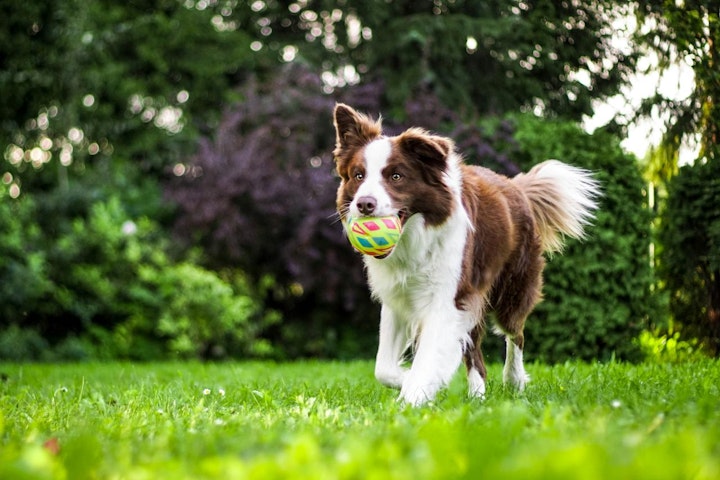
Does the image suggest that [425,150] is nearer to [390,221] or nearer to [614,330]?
[390,221]

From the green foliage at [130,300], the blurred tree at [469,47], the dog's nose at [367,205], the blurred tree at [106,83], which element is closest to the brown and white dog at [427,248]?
the dog's nose at [367,205]

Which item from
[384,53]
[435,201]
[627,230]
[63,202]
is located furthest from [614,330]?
[63,202]

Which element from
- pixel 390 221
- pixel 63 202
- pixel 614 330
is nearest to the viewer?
pixel 390 221

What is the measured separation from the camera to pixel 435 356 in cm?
414

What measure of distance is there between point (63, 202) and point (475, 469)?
10908mm

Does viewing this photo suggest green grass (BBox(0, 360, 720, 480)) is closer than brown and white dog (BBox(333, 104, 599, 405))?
Yes

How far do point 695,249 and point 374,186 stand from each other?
11.3 ft

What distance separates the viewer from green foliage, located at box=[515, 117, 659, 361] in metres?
7.57

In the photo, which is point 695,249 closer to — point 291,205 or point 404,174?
point 404,174

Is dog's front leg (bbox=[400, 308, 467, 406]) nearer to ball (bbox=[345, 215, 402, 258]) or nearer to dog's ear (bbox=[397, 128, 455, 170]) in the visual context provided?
ball (bbox=[345, 215, 402, 258])

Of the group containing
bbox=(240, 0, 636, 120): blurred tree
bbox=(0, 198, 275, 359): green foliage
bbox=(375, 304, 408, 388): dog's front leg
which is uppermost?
bbox=(240, 0, 636, 120): blurred tree

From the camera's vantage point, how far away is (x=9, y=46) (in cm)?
1348

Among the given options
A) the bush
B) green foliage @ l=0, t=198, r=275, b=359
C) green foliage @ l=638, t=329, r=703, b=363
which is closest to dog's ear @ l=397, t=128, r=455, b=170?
green foliage @ l=638, t=329, r=703, b=363

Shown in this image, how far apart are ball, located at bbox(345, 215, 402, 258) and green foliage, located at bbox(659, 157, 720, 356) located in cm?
293
